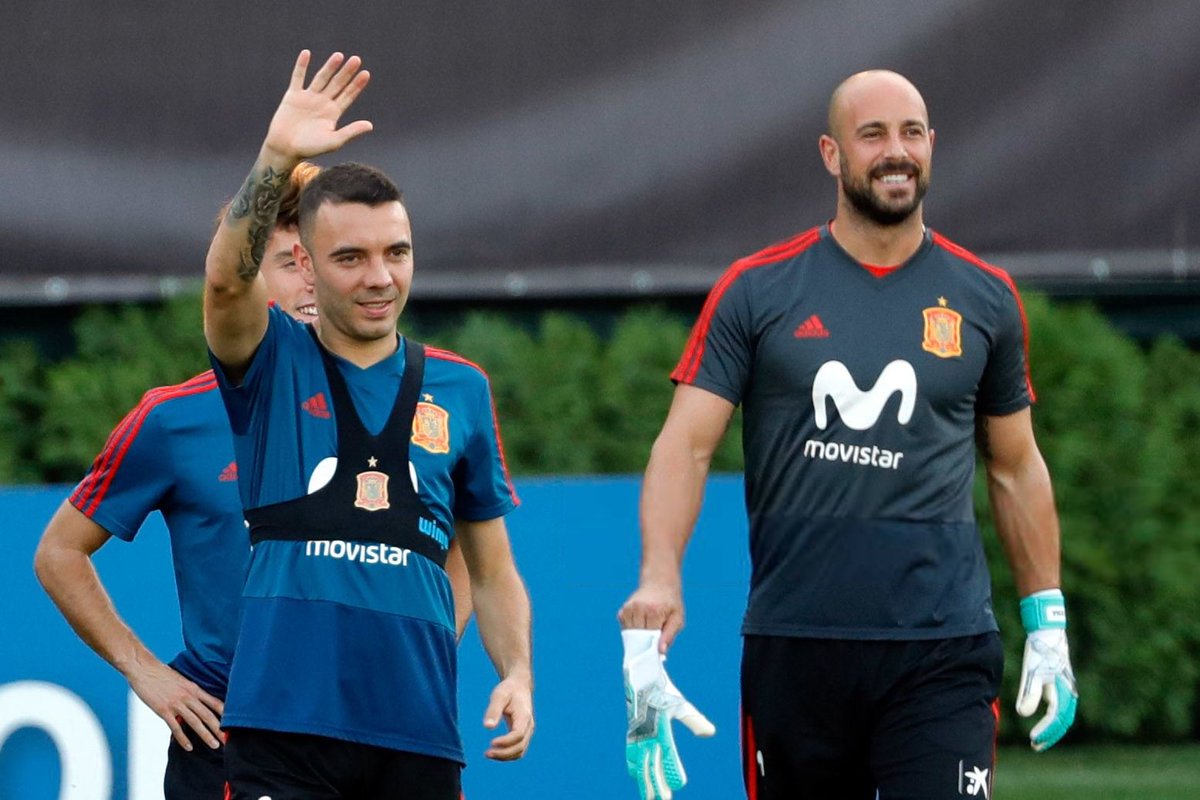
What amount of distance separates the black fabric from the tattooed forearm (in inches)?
13.5

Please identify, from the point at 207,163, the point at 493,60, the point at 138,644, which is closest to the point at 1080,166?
the point at 493,60

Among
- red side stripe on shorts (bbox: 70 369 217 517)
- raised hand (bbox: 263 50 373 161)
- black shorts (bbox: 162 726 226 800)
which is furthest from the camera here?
red side stripe on shorts (bbox: 70 369 217 517)

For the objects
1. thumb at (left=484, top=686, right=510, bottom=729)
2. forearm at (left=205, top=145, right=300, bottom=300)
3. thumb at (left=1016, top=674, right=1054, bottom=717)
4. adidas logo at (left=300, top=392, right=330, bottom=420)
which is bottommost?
thumb at (left=1016, top=674, right=1054, bottom=717)

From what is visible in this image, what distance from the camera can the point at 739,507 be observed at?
20.7 feet

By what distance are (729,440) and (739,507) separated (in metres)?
1.81

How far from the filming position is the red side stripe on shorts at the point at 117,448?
15.9ft

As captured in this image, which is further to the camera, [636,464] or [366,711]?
[636,464]

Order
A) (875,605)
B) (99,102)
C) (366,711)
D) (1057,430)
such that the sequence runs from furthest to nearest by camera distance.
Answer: (1057,430) < (99,102) < (875,605) < (366,711)

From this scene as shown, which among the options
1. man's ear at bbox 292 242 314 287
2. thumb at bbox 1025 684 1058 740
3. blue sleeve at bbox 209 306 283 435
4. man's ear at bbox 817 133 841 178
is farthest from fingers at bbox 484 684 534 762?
man's ear at bbox 817 133 841 178

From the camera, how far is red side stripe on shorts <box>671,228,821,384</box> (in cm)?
501

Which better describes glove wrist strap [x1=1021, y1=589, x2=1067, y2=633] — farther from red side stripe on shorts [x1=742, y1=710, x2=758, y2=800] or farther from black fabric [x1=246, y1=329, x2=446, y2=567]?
black fabric [x1=246, y1=329, x2=446, y2=567]

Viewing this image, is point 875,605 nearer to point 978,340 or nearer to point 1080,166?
point 978,340

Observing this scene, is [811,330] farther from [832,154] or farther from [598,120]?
[598,120]

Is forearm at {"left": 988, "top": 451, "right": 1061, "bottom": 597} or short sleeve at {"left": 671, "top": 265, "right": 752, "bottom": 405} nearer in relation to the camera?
short sleeve at {"left": 671, "top": 265, "right": 752, "bottom": 405}
